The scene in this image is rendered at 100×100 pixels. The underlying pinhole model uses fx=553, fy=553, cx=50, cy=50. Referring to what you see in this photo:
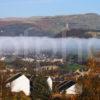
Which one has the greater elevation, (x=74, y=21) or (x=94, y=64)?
(x=94, y=64)

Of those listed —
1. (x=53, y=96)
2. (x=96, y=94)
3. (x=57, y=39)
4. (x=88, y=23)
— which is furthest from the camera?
(x=88, y=23)

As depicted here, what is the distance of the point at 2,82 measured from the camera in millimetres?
21766

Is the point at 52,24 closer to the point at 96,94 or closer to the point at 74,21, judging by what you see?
the point at 74,21

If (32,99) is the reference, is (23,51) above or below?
below

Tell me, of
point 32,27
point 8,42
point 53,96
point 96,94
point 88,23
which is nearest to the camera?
point 96,94

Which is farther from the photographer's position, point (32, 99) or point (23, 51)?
point (23, 51)

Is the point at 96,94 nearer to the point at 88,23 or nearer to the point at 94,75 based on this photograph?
the point at 94,75

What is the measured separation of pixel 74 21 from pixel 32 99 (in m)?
172

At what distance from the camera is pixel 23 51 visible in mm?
106188

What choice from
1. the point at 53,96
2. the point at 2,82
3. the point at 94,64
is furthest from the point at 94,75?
the point at 53,96

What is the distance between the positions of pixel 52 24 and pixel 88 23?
13.3m

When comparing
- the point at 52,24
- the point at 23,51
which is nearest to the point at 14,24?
the point at 52,24

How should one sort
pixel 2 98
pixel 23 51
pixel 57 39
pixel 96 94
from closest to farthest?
pixel 96 94 < pixel 2 98 < pixel 23 51 < pixel 57 39

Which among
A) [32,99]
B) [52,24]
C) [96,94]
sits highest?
[96,94]
